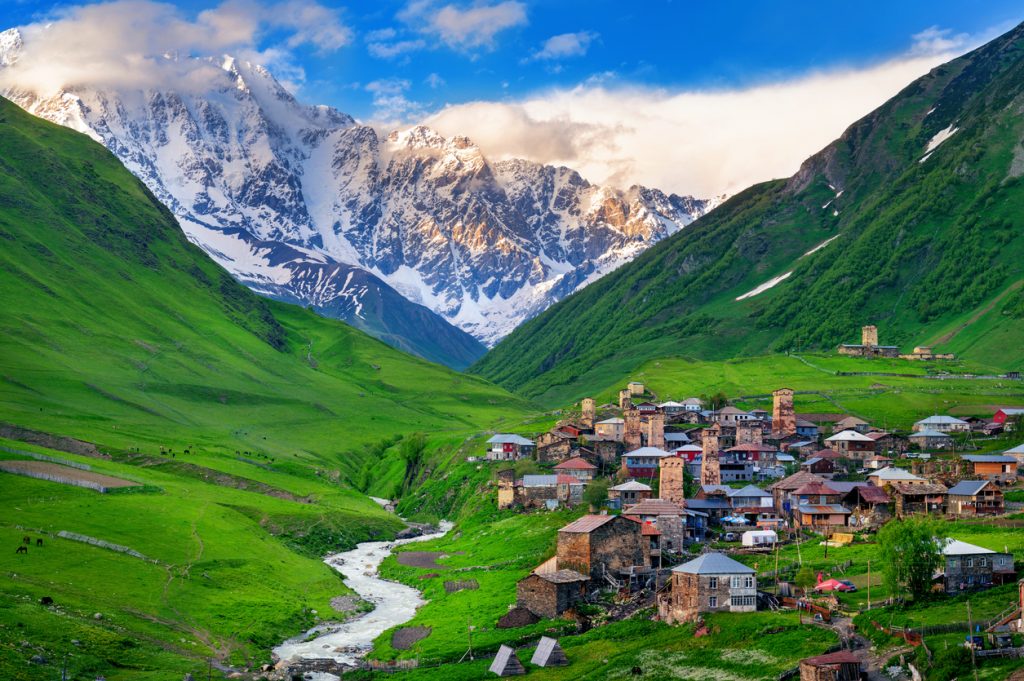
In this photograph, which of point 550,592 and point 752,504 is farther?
point 752,504

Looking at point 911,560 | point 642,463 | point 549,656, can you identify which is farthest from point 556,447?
point 911,560

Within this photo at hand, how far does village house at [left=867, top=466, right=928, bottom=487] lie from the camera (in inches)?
5536

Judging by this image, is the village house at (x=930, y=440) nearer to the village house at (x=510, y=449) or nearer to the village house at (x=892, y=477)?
the village house at (x=892, y=477)

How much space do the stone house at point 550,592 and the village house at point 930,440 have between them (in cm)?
8280

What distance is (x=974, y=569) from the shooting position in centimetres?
9250

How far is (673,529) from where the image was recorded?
125 metres

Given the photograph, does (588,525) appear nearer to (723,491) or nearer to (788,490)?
(723,491)

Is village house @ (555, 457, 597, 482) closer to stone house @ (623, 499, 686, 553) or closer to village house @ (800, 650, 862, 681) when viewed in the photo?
stone house @ (623, 499, 686, 553)

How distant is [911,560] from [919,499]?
46035 mm

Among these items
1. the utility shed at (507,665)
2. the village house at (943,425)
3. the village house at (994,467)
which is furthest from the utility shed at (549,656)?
the village house at (943,425)

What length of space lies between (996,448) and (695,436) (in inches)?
1762

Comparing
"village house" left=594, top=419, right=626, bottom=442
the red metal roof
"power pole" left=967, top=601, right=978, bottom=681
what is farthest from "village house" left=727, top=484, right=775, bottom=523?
"power pole" left=967, top=601, right=978, bottom=681

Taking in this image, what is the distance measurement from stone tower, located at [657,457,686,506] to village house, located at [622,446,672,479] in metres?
12.4

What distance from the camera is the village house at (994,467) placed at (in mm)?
142125
